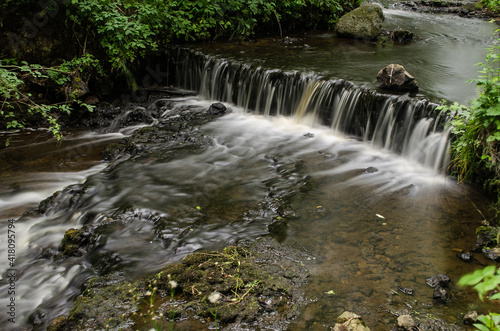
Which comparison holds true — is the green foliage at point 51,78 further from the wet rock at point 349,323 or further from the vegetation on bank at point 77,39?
the wet rock at point 349,323

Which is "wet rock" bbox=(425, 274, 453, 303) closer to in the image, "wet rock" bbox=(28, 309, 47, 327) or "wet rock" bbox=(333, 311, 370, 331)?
"wet rock" bbox=(333, 311, 370, 331)

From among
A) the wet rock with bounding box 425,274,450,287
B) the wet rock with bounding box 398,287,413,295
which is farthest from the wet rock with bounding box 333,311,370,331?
the wet rock with bounding box 425,274,450,287

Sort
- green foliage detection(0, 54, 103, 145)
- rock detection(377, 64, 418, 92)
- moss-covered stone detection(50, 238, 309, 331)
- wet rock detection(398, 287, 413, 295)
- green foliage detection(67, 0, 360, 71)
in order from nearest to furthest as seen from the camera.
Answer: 1. moss-covered stone detection(50, 238, 309, 331)
2. wet rock detection(398, 287, 413, 295)
3. rock detection(377, 64, 418, 92)
4. green foliage detection(0, 54, 103, 145)
5. green foliage detection(67, 0, 360, 71)

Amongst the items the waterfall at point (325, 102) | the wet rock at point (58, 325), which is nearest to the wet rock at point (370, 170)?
the waterfall at point (325, 102)

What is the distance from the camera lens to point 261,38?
12180mm

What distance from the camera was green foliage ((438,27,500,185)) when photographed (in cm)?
437

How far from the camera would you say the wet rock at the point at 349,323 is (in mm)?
2854

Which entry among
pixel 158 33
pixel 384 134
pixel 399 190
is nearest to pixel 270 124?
pixel 384 134

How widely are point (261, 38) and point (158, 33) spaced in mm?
3614

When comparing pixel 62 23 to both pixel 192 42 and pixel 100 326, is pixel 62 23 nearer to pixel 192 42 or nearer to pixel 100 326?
pixel 192 42

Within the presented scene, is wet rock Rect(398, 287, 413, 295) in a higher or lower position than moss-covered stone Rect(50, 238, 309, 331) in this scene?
higher

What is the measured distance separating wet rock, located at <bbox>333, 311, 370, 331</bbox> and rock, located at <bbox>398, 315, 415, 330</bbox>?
1.16 feet

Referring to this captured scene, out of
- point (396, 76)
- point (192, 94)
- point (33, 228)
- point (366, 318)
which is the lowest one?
point (33, 228)

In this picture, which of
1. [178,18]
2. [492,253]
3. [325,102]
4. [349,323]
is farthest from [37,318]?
[178,18]
